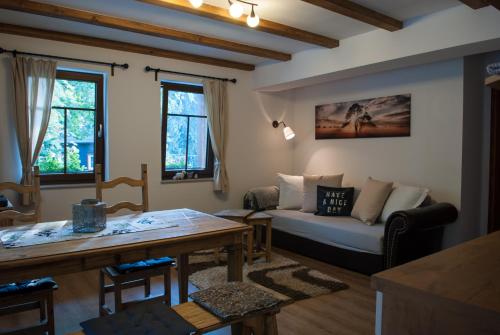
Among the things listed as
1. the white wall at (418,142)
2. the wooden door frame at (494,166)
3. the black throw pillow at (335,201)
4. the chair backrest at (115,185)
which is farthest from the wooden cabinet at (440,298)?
the wooden door frame at (494,166)

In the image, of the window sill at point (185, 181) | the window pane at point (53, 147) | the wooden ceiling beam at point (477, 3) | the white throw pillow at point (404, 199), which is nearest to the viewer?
the wooden ceiling beam at point (477, 3)

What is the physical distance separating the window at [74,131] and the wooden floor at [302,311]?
1.12 metres

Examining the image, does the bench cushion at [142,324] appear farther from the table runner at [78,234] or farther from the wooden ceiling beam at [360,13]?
the wooden ceiling beam at [360,13]

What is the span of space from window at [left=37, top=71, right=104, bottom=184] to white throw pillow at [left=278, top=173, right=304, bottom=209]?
86.0 inches

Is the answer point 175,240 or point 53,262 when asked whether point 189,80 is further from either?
point 53,262

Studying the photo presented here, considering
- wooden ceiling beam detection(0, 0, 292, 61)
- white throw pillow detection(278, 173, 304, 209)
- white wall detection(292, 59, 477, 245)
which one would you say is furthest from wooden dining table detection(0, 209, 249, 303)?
white wall detection(292, 59, 477, 245)

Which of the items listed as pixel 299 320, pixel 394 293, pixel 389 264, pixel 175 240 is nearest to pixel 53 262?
pixel 175 240

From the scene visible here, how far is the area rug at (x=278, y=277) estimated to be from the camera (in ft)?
10.4

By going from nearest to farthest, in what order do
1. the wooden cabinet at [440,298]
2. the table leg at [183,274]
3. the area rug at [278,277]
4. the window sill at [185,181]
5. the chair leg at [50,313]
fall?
the wooden cabinet at [440,298] < the chair leg at [50,313] < the table leg at [183,274] < the area rug at [278,277] < the window sill at [185,181]

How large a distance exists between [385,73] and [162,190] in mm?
2918

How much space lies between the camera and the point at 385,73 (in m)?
4.38

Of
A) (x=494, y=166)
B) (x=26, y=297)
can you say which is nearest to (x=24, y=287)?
(x=26, y=297)

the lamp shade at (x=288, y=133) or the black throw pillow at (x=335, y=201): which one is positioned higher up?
the lamp shade at (x=288, y=133)

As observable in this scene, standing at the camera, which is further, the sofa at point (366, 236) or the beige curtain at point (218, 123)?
the beige curtain at point (218, 123)
